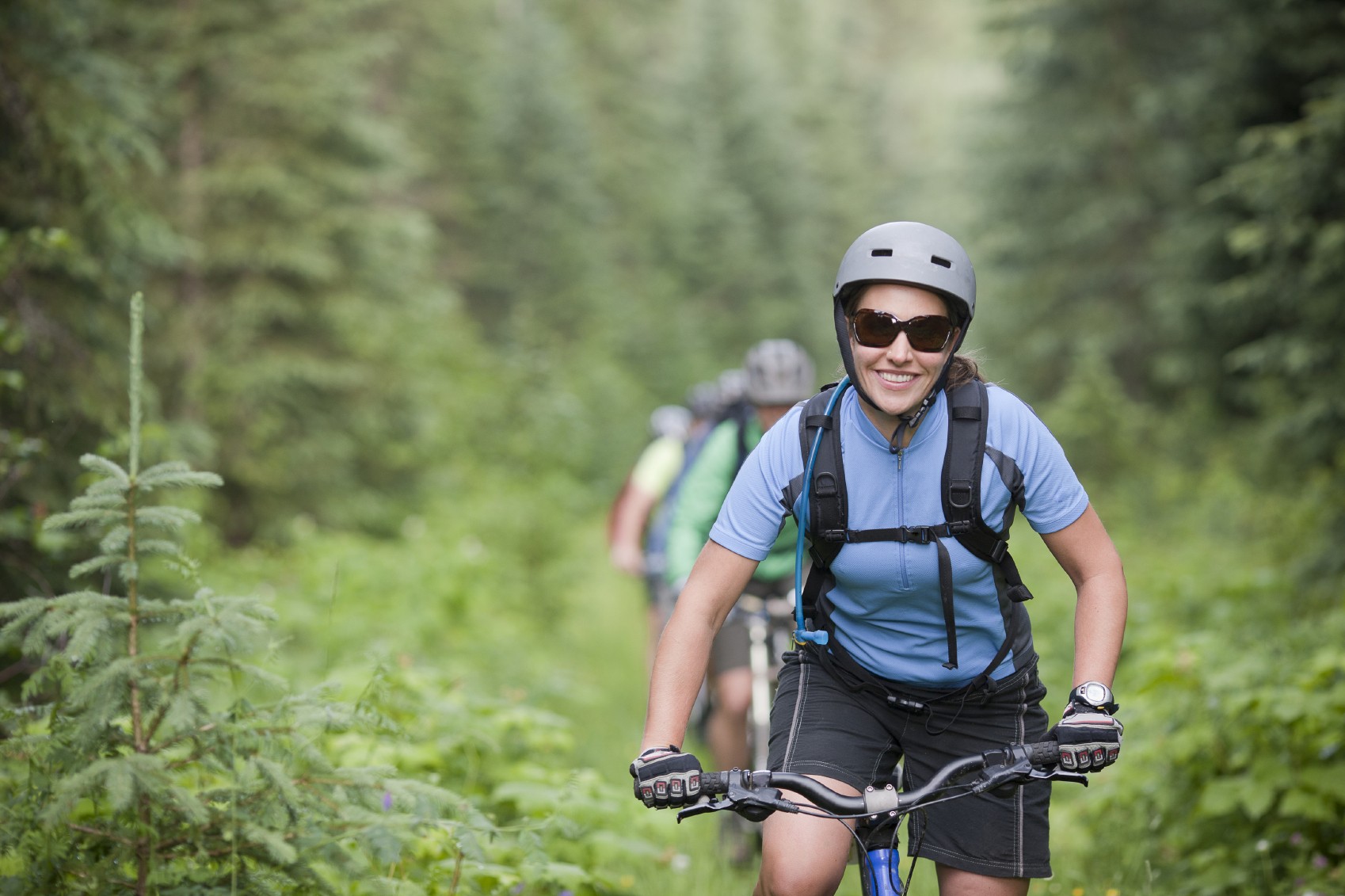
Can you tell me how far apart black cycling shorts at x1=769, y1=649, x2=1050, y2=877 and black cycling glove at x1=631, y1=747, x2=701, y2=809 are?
1.71 ft

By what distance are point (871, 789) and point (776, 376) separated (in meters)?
3.80

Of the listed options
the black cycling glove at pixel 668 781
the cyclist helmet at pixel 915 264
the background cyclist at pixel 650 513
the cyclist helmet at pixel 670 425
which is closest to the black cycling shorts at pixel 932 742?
the black cycling glove at pixel 668 781

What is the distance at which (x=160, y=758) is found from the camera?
2828 millimetres

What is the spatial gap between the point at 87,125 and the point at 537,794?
526cm

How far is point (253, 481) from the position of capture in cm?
1327

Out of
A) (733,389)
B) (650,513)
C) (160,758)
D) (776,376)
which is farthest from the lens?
(650,513)

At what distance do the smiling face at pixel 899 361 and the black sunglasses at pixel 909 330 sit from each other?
0.04ft

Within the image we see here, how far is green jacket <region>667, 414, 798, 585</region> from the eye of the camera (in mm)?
6094

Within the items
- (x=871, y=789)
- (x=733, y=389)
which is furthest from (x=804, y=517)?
(x=733, y=389)

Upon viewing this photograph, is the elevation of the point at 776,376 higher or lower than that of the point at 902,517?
higher

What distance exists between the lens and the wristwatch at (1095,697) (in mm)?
2953

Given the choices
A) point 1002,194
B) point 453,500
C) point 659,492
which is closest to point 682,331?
point 1002,194

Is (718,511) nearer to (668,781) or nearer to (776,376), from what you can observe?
(776,376)

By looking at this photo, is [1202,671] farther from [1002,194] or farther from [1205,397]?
[1002,194]
